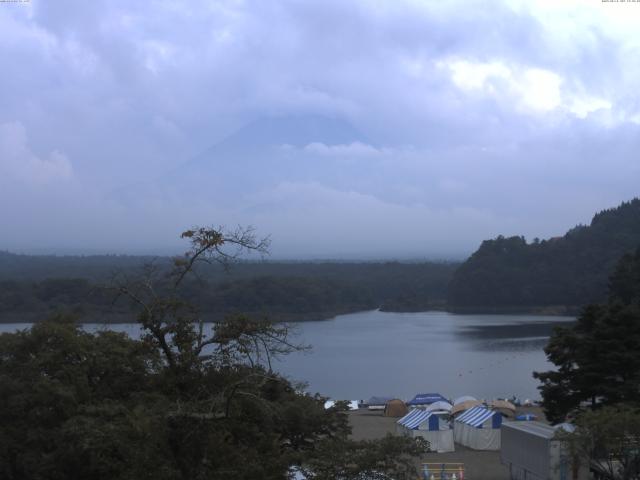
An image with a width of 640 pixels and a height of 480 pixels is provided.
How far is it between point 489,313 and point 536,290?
373cm

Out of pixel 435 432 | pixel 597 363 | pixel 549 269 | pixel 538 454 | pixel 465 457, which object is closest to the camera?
pixel 538 454

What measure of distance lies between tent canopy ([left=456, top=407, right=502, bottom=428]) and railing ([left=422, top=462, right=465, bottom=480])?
1.56 meters

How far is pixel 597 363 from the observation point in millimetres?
11000

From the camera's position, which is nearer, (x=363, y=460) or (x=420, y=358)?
(x=363, y=460)

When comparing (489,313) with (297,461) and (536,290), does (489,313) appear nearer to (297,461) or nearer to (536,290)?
(536,290)

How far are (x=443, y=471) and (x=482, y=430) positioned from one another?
2.59 metres

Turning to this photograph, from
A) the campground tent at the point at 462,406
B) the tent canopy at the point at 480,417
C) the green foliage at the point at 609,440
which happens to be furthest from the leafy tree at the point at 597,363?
the campground tent at the point at 462,406

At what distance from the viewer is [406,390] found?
72.5 ft

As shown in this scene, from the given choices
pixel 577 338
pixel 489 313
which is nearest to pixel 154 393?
pixel 577 338

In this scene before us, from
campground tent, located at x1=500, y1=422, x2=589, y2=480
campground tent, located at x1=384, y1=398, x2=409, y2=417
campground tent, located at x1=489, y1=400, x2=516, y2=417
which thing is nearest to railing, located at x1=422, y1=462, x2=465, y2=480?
campground tent, located at x1=500, y1=422, x2=589, y2=480

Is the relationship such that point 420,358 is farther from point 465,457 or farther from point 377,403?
point 465,457

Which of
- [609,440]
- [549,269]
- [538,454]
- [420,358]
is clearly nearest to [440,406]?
[538,454]

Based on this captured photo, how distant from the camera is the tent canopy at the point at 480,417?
40.4 ft

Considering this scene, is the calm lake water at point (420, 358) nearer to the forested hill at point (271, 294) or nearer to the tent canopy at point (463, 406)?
the forested hill at point (271, 294)
